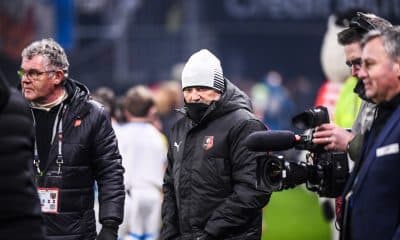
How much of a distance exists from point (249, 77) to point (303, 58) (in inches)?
60.8

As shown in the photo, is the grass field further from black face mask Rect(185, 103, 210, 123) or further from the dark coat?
the dark coat

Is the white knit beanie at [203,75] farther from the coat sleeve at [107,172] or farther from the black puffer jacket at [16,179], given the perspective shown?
the black puffer jacket at [16,179]

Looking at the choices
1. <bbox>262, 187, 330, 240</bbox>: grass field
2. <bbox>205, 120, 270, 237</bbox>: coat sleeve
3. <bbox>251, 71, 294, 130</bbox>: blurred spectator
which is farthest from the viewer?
A: <bbox>251, 71, 294, 130</bbox>: blurred spectator

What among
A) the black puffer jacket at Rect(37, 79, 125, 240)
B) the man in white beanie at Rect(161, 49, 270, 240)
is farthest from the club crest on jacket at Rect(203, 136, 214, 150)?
the black puffer jacket at Rect(37, 79, 125, 240)

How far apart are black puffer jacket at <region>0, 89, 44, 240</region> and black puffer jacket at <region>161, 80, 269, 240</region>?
216 cm

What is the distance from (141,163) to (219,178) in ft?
14.1

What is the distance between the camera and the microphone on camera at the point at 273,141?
6680 millimetres

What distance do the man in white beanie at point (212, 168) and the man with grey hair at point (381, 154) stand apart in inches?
80.7

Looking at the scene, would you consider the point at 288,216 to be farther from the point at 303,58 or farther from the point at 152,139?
the point at 303,58

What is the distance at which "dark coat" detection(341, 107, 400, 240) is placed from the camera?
5.96 m

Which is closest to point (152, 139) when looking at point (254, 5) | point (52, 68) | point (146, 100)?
point (146, 100)

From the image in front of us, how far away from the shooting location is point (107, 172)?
8.41 m

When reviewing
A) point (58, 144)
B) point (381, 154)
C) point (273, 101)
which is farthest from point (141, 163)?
point (273, 101)

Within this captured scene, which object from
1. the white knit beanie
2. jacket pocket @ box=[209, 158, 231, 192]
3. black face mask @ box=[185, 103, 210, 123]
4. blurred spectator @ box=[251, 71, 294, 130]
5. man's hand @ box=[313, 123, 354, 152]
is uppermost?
the white knit beanie
